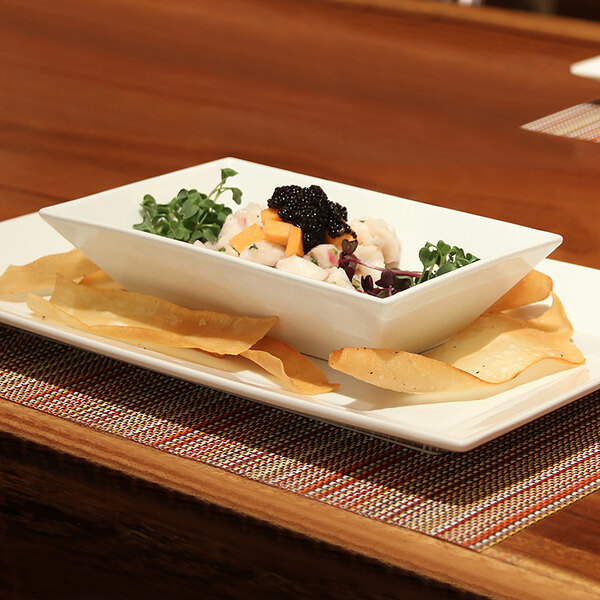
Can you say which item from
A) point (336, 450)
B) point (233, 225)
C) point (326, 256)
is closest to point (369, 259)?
point (326, 256)

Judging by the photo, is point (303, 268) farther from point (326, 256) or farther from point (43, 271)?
point (43, 271)

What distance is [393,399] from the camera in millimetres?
915

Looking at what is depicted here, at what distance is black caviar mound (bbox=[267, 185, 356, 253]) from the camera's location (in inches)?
42.8

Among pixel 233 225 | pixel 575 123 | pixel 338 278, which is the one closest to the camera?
pixel 338 278

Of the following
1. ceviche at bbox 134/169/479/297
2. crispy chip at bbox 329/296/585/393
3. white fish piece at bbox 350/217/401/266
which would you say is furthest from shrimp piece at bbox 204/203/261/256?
crispy chip at bbox 329/296/585/393

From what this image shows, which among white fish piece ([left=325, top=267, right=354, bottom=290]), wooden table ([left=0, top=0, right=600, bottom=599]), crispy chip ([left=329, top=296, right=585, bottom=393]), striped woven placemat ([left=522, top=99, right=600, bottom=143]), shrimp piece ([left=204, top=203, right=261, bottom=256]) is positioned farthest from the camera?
striped woven placemat ([left=522, top=99, right=600, bottom=143])

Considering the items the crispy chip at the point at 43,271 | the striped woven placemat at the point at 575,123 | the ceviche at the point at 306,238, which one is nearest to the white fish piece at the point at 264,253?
the ceviche at the point at 306,238

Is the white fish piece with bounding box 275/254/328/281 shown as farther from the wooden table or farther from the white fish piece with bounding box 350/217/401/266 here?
the wooden table

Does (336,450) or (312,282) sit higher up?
(312,282)

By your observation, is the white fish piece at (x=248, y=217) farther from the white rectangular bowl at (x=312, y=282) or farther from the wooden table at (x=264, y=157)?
the wooden table at (x=264, y=157)

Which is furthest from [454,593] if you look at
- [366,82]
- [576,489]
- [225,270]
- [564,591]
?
[366,82]

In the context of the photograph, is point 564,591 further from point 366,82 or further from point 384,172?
point 366,82

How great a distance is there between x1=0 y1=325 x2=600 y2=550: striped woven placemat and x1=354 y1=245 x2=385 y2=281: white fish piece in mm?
206

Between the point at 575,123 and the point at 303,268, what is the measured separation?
1.24 metres
